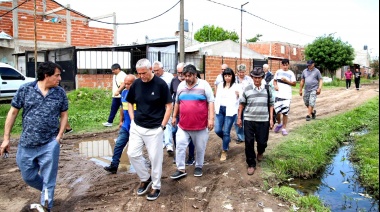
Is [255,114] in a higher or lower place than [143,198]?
higher

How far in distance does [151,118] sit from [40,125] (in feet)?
4.40

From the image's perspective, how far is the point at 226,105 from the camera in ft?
20.0

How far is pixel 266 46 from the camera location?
43938 millimetres

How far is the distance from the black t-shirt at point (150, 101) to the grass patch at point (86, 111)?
5.16 m

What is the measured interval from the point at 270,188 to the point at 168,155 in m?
2.26

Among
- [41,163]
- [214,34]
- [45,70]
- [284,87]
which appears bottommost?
[41,163]

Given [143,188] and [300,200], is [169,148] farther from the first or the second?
[300,200]

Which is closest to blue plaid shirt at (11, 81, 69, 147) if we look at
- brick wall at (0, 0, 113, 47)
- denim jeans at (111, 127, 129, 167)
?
denim jeans at (111, 127, 129, 167)

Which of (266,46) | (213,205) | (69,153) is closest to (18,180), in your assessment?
(69,153)

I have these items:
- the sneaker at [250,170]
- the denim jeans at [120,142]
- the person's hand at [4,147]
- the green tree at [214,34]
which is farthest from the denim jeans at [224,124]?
the green tree at [214,34]

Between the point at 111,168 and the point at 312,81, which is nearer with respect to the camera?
the point at 111,168

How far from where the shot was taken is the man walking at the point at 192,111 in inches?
200

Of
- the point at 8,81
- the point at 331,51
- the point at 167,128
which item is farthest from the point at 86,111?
the point at 331,51

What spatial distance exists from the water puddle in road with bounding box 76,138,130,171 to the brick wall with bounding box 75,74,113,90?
319 inches
